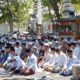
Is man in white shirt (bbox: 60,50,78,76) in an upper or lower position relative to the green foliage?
lower

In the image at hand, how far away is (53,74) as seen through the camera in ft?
54.5

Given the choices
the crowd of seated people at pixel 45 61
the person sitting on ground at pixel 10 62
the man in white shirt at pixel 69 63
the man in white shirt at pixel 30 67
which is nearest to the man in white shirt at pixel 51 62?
the crowd of seated people at pixel 45 61

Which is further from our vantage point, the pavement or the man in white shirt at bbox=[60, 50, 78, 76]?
the man in white shirt at bbox=[60, 50, 78, 76]

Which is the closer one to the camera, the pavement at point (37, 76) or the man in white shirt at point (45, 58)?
the pavement at point (37, 76)

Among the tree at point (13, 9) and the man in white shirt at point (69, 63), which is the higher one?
the tree at point (13, 9)

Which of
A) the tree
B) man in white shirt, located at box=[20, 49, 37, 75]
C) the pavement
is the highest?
the tree

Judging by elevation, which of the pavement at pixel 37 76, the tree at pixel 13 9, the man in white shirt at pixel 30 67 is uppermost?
the tree at pixel 13 9

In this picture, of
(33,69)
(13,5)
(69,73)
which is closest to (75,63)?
(69,73)

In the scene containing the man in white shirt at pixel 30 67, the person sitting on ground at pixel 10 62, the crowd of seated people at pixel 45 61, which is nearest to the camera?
the crowd of seated people at pixel 45 61

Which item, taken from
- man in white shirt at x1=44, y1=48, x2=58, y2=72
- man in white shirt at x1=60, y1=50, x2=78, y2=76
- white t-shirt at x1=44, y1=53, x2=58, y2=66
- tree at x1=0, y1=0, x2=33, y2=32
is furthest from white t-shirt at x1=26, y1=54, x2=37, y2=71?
tree at x1=0, y1=0, x2=33, y2=32

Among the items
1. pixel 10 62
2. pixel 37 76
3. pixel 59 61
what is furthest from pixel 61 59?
pixel 10 62

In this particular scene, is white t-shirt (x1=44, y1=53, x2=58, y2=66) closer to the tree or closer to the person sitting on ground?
the person sitting on ground

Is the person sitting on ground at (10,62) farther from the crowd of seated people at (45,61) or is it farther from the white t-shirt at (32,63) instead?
the white t-shirt at (32,63)

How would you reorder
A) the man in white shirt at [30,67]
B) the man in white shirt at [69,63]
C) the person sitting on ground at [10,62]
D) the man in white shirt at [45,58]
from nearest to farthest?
the man in white shirt at [69,63] < the man in white shirt at [30,67] < the person sitting on ground at [10,62] < the man in white shirt at [45,58]
